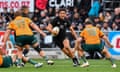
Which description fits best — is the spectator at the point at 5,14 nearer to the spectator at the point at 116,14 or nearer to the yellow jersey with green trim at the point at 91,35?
the spectator at the point at 116,14

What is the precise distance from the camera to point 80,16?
29.2 m

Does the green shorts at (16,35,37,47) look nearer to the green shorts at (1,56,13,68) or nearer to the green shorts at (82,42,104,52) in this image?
the green shorts at (1,56,13,68)

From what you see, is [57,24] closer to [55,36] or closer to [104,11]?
[55,36]

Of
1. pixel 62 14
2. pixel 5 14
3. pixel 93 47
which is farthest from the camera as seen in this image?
pixel 5 14

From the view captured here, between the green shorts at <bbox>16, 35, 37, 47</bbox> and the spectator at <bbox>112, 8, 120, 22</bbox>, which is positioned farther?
the spectator at <bbox>112, 8, 120, 22</bbox>

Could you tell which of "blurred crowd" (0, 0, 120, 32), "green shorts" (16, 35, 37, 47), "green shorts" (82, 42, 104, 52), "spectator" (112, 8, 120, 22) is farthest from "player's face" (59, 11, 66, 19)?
"spectator" (112, 8, 120, 22)

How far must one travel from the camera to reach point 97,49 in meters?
19.6

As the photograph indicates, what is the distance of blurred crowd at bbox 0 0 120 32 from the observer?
27.8 metres

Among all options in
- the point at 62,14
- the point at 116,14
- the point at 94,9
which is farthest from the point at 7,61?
the point at 94,9

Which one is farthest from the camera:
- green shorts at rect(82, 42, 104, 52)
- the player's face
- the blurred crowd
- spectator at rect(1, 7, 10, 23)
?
spectator at rect(1, 7, 10, 23)

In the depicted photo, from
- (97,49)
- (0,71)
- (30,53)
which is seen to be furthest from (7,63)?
(30,53)

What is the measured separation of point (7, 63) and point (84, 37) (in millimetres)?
2611

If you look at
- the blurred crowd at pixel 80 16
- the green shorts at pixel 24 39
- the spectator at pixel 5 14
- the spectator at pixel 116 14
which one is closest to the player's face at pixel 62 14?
the green shorts at pixel 24 39

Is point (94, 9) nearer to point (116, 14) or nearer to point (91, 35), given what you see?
point (116, 14)
